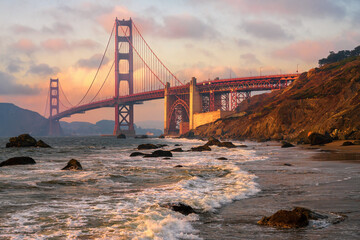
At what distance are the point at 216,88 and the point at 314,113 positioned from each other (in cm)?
5294

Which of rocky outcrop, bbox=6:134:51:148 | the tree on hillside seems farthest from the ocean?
the tree on hillside

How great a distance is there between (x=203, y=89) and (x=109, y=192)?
341ft

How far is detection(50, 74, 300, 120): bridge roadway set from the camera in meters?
98.0

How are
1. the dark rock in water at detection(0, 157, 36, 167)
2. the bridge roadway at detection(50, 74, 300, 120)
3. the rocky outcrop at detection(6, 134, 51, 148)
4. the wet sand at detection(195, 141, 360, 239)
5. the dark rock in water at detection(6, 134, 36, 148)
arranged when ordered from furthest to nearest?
the bridge roadway at detection(50, 74, 300, 120) → the dark rock in water at detection(6, 134, 36, 148) → the rocky outcrop at detection(6, 134, 51, 148) → the dark rock in water at detection(0, 157, 36, 167) → the wet sand at detection(195, 141, 360, 239)

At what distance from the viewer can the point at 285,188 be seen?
1032cm

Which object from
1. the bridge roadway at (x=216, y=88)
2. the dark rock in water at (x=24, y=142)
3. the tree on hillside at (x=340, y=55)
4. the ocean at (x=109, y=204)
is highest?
the tree on hillside at (x=340, y=55)

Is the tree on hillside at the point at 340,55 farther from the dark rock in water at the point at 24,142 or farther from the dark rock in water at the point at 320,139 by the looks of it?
the dark rock in water at the point at 24,142

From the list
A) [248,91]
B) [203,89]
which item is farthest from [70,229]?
[203,89]

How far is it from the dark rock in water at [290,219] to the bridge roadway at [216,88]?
92.6 m

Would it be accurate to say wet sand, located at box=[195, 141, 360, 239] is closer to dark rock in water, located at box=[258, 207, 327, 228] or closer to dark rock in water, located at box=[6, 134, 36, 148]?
dark rock in water, located at box=[258, 207, 327, 228]

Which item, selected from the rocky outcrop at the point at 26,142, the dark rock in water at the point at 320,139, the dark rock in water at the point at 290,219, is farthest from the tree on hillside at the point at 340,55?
the dark rock in water at the point at 290,219

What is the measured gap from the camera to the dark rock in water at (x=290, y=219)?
6215mm

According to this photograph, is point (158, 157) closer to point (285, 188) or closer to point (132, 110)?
point (285, 188)

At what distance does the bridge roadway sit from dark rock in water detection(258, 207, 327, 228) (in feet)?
304
